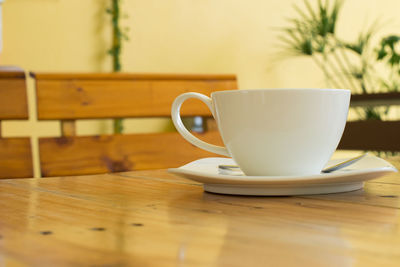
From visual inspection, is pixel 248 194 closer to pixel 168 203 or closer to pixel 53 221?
pixel 168 203

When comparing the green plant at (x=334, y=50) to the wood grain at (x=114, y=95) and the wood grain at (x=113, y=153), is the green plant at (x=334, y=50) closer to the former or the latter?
the wood grain at (x=114, y=95)

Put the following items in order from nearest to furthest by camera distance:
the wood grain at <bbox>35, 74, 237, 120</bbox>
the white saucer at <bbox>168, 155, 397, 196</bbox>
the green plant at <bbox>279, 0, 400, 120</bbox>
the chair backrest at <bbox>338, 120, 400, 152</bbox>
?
the white saucer at <bbox>168, 155, 397, 196</bbox>
the wood grain at <bbox>35, 74, 237, 120</bbox>
the chair backrest at <bbox>338, 120, 400, 152</bbox>
the green plant at <bbox>279, 0, 400, 120</bbox>

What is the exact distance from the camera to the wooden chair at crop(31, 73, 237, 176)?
1.12m

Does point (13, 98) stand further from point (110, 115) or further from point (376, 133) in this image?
point (376, 133)

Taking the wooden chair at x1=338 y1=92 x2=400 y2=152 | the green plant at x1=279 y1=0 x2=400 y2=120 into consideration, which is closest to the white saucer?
the wooden chair at x1=338 y1=92 x2=400 y2=152

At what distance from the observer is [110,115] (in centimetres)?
128

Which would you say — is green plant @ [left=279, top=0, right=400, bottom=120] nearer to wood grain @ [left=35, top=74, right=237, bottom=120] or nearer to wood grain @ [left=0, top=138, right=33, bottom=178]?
wood grain @ [left=35, top=74, right=237, bottom=120]

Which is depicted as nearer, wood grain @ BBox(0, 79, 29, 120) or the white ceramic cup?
the white ceramic cup

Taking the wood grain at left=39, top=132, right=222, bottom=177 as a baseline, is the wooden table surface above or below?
above

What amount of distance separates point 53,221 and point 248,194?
0.17 meters

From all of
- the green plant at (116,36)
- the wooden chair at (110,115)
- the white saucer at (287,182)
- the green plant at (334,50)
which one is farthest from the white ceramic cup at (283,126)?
the green plant at (116,36)

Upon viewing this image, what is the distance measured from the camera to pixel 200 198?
0.45m

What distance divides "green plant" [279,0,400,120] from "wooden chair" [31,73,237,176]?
5.80 ft

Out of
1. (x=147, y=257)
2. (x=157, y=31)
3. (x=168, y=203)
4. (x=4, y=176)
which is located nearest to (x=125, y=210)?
(x=168, y=203)
